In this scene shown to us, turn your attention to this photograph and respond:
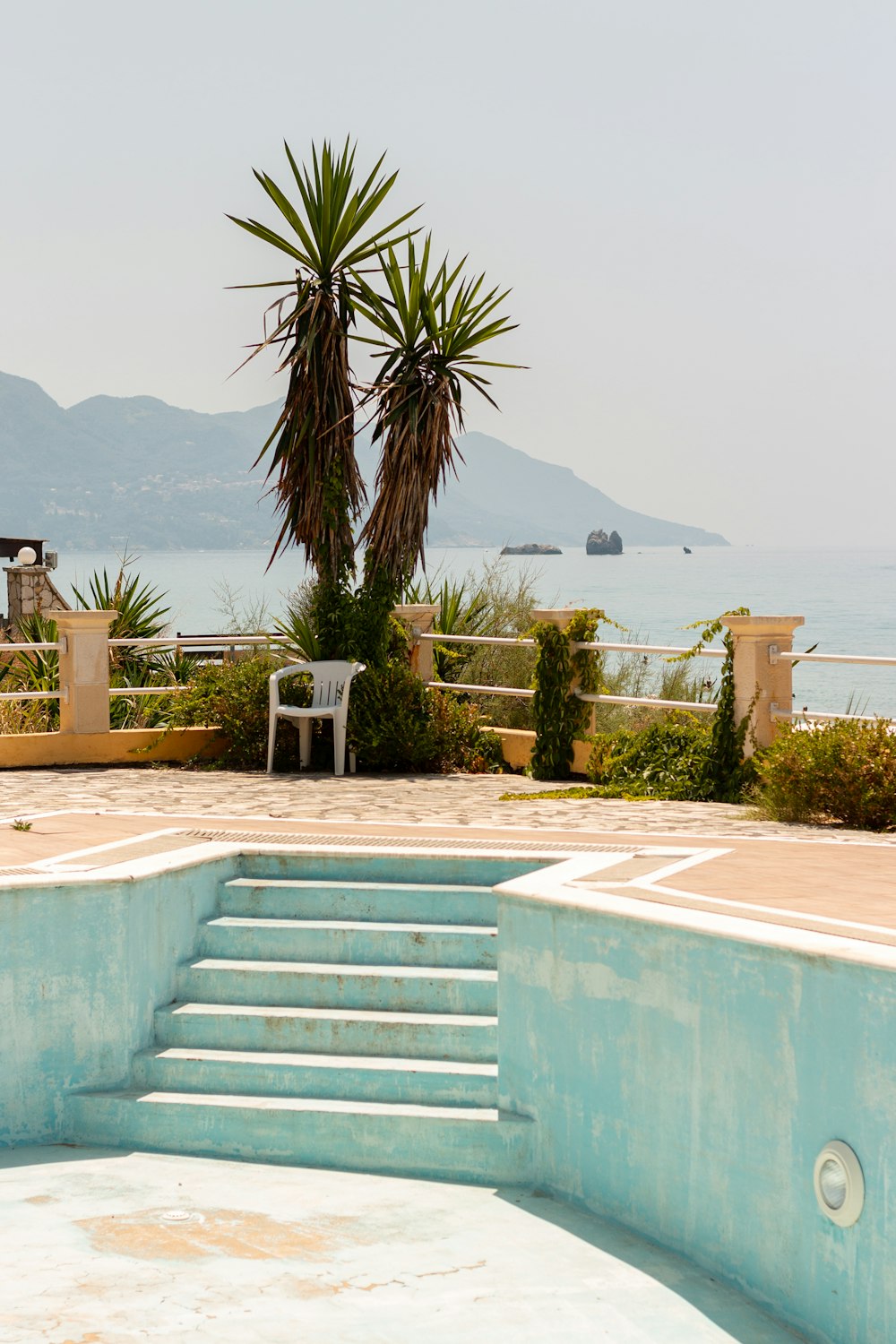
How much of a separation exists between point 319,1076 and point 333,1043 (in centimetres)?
22

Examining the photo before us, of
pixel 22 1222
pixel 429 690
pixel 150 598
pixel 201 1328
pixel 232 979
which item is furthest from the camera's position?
pixel 150 598

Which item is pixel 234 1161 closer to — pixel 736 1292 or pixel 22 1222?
pixel 22 1222

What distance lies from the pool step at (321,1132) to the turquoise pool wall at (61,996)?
15cm

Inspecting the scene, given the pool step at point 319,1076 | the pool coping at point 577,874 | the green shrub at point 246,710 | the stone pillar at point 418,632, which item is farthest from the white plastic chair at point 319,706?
the pool step at point 319,1076

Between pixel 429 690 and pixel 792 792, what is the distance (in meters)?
4.27

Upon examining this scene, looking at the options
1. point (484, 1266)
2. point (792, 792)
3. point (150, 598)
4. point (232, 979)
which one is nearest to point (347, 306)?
point (150, 598)

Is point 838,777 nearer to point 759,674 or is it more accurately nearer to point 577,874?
point 759,674

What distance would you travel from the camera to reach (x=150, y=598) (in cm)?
1633

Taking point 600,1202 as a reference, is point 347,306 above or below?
above

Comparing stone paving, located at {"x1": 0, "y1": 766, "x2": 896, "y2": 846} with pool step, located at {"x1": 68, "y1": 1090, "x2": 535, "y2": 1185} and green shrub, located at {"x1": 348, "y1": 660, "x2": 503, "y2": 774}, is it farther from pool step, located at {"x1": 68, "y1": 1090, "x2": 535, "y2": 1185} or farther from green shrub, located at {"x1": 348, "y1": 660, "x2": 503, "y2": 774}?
pool step, located at {"x1": 68, "y1": 1090, "x2": 535, "y2": 1185}

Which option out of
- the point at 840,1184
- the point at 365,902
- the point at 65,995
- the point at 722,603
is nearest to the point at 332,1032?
the point at 365,902

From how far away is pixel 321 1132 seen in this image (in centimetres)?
558

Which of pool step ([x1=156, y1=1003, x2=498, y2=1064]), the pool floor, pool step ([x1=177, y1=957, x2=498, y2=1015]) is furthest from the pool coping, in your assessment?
the pool floor

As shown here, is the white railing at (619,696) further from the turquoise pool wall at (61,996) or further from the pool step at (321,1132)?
A: the turquoise pool wall at (61,996)
